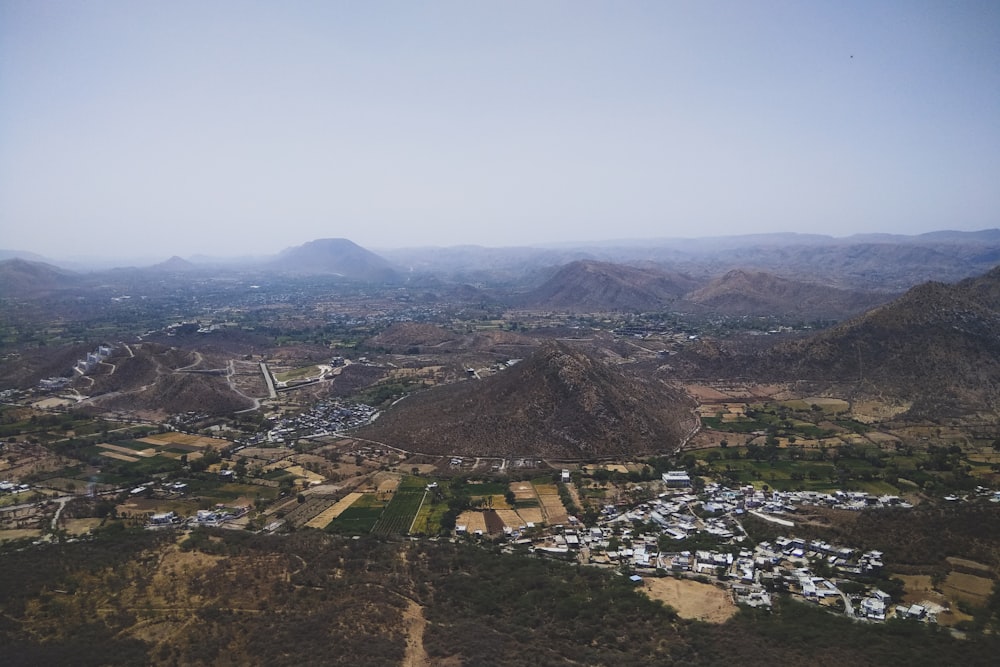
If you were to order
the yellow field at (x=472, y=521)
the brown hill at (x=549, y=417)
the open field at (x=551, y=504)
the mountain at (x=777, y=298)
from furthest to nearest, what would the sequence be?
the mountain at (x=777, y=298) → the brown hill at (x=549, y=417) → the open field at (x=551, y=504) → the yellow field at (x=472, y=521)

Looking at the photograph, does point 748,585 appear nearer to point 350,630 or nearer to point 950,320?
point 350,630

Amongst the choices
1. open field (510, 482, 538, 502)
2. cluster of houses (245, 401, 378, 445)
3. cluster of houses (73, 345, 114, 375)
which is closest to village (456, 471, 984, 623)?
open field (510, 482, 538, 502)

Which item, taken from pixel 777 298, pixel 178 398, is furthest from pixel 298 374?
pixel 777 298

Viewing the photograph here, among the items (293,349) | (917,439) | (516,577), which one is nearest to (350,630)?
(516,577)

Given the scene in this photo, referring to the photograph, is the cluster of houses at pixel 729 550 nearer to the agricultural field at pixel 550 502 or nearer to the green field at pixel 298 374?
the agricultural field at pixel 550 502

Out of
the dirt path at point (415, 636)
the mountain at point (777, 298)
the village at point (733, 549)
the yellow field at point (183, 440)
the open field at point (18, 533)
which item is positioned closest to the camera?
the dirt path at point (415, 636)

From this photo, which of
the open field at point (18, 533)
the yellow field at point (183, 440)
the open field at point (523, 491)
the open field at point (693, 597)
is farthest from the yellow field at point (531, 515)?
the yellow field at point (183, 440)
